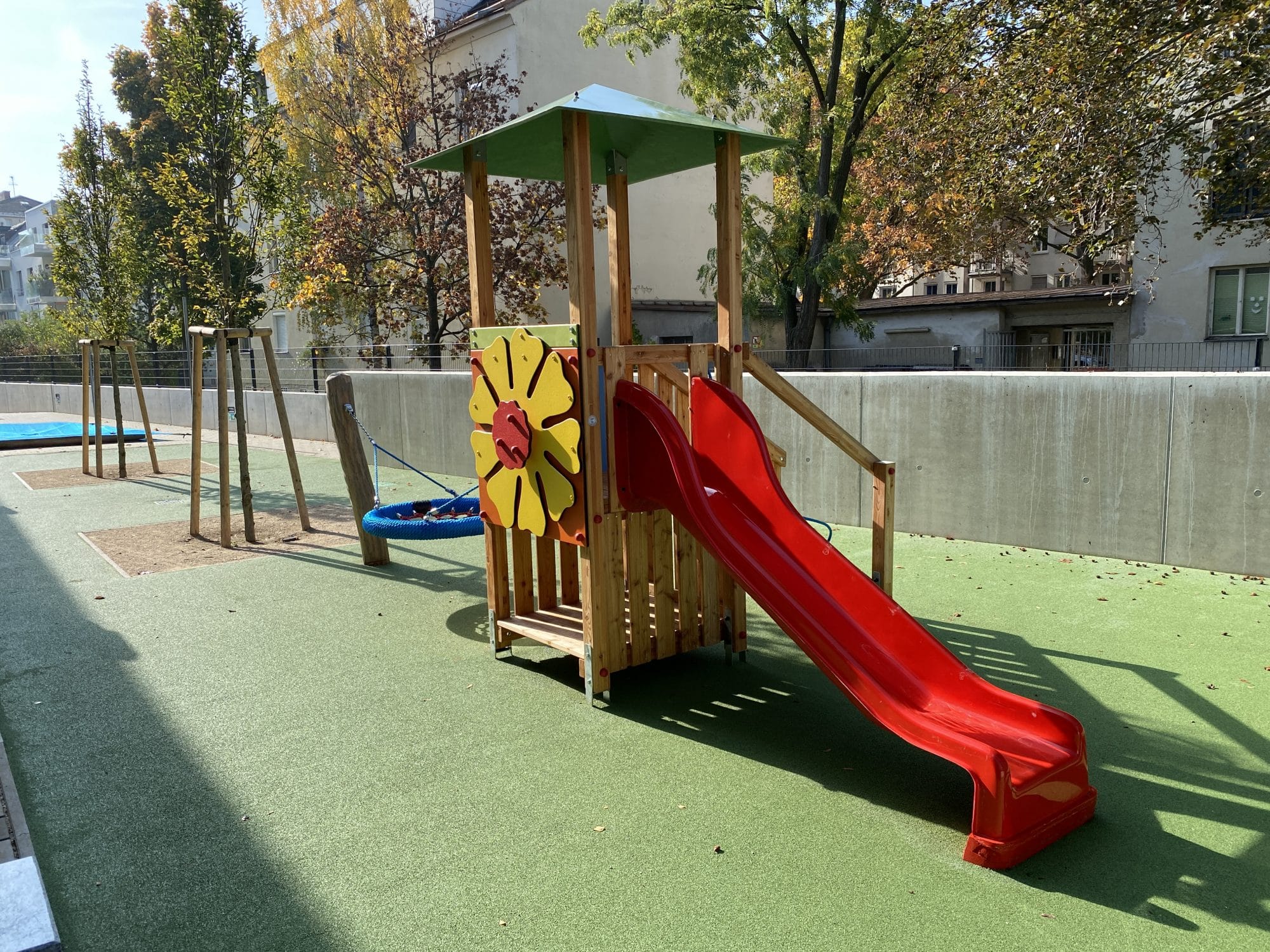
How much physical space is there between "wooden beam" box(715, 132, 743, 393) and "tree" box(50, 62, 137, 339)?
1850cm

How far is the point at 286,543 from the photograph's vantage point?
8641 mm

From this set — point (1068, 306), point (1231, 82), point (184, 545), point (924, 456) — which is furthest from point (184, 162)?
point (1068, 306)

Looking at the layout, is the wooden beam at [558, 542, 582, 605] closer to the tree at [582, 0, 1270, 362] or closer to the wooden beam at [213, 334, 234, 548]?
the tree at [582, 0, 1270, 362]

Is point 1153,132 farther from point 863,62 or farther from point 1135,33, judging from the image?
point 863,62

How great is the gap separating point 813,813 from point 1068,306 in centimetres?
2342

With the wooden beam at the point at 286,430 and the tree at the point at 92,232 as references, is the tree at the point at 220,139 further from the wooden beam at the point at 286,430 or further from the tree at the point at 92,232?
the tree at the point at 92,232

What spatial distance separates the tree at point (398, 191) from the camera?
63.4 ft

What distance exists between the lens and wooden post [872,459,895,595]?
4734 millimetres

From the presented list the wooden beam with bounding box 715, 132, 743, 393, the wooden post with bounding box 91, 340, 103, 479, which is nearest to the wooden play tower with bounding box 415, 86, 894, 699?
the wooden beam with bounding box 715, 132, 743, 393

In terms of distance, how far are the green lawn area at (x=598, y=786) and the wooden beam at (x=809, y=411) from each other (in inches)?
47.8

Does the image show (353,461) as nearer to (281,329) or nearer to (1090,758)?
(1090,758)

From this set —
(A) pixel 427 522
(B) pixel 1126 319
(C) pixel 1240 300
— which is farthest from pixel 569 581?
(B) pixel 1126 319

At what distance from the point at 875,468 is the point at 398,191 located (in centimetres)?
1882

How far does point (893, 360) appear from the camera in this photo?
2323 centimetres
